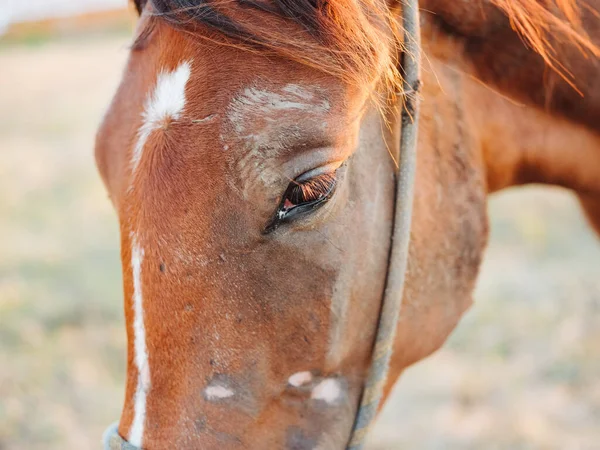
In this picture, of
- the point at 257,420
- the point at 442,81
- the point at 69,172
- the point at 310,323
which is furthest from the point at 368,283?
the point at 69,172

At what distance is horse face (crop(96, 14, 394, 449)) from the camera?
3.09 feet

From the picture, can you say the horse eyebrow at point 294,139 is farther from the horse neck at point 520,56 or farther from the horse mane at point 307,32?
the horse neck at point 520,56

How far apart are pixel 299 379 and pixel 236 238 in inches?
12.0

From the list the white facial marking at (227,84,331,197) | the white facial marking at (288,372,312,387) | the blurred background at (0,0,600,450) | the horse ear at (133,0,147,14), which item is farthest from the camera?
the blurred background at (0,0,600,450)

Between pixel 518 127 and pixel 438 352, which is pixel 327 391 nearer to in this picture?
pixel 518 127

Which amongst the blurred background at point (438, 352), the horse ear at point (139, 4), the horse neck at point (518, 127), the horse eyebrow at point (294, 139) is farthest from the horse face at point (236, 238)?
the blurred background at point (438, 352)

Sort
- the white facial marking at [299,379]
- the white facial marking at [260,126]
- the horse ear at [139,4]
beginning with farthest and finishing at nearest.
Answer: the horse ear at [139,4], the white facial marking at [299,379], the white facial marking at [260,126]

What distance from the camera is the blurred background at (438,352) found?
9.10 ft

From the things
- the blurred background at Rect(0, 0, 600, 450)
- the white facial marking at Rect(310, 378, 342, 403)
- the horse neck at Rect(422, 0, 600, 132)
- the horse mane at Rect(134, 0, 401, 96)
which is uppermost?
the horse mane at Rect(134, 0, 401, 96)

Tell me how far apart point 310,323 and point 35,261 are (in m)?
3.92

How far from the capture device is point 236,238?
952 mm

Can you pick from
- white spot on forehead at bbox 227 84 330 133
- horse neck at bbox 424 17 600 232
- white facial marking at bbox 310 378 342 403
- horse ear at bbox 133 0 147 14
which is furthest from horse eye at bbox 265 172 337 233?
horse ear at bbox 133 0 147 14

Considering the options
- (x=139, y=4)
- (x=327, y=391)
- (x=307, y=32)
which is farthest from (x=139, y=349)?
(x=139, y=4)

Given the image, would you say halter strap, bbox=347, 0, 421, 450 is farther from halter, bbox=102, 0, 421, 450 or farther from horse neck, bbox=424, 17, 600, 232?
horse neck, bbox=424, 17, 600, 232
